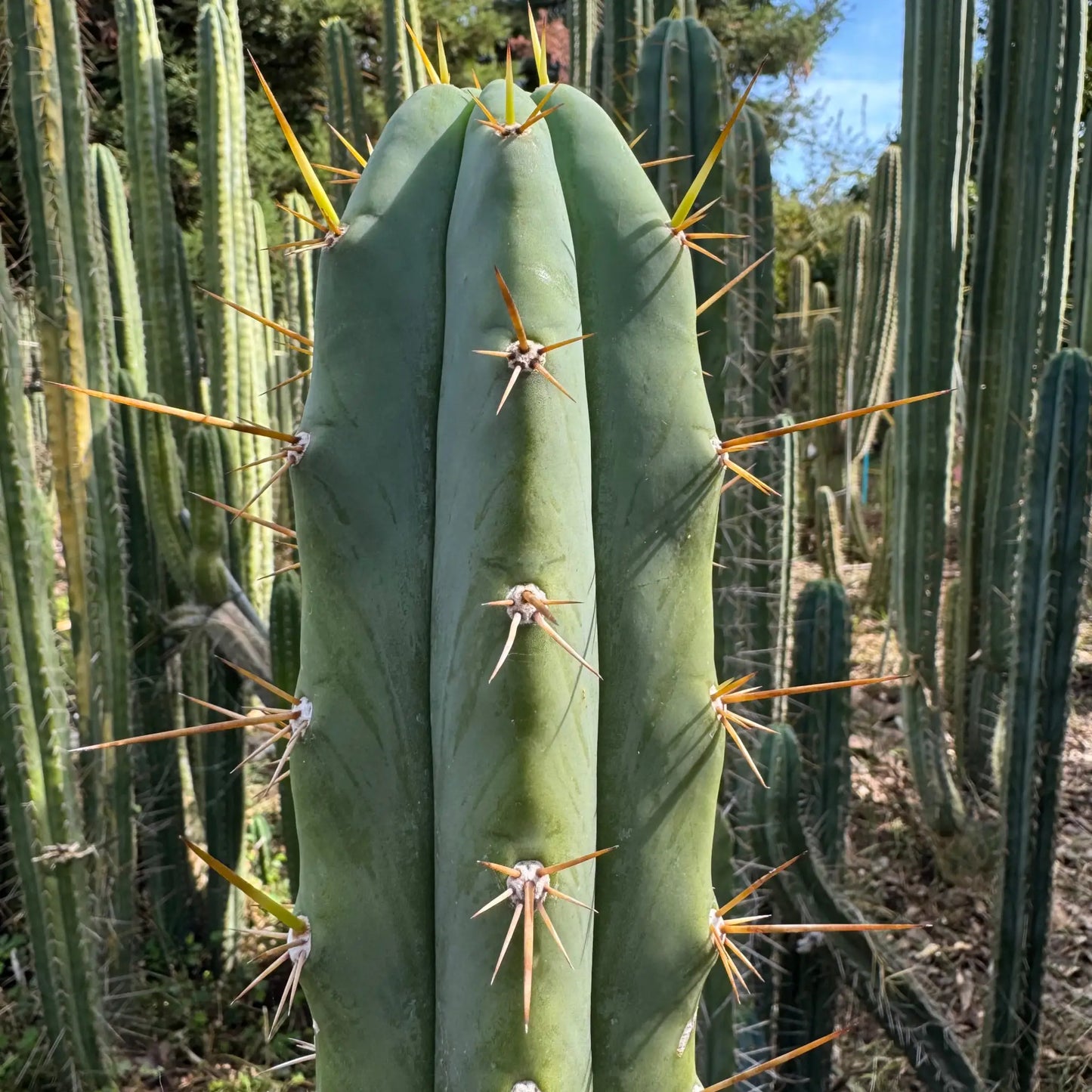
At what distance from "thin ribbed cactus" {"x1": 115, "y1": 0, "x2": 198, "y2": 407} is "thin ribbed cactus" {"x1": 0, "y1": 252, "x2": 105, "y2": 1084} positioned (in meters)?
1.06

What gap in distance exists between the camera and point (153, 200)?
12.1 ft

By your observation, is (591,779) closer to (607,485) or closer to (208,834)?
(607,485)

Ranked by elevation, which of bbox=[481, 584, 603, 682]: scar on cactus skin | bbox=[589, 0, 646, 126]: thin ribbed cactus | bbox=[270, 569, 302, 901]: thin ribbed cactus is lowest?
bbox=[270, 569, 302, 901]: thin ribbed cactus

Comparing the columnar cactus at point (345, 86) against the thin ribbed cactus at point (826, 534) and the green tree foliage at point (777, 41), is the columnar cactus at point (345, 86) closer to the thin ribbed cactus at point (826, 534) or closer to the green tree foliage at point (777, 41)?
the thin ribbed cactus at point (826, 534)

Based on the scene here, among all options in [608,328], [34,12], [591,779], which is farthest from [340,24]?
[591,779]

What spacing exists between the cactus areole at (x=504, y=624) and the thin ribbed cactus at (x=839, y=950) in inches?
43.2

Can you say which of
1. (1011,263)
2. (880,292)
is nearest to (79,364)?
(1011,263)

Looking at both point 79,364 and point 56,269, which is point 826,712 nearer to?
point 79,364

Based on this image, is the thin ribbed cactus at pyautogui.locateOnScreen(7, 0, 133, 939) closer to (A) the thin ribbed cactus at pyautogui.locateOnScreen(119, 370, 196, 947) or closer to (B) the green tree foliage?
(A) the thin ribbed cactus at pyautogui.locateOnScreen(119, 370, 196, 947)

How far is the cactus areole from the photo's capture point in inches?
36.9

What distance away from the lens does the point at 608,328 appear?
1.07m

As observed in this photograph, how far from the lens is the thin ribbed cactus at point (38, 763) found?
2.45 meters

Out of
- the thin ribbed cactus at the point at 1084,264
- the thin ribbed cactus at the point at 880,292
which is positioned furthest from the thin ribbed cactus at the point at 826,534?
the thin ribbed cactus at the point at 1084,264

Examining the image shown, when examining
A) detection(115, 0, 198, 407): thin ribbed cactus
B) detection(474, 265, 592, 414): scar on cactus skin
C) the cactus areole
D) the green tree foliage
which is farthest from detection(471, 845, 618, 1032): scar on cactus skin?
the green tree foliage
